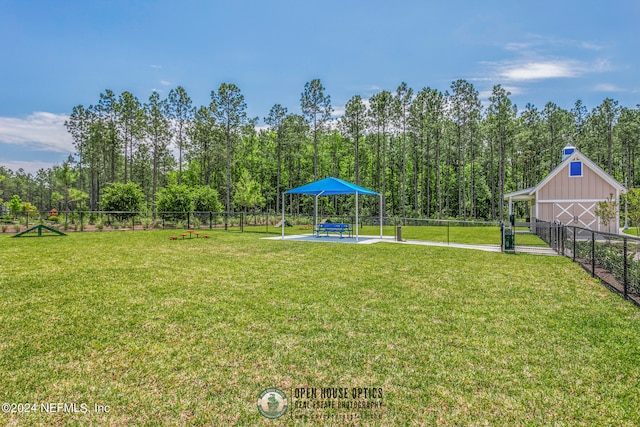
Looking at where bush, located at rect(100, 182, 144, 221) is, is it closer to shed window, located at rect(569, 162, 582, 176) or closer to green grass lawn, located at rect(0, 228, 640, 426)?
green grass lawn, located at rect(0, 228, 640, 426)

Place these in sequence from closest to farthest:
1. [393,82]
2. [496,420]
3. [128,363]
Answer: [496,420] < [128,363] < [393,82]

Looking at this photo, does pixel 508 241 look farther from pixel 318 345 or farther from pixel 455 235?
pixel 318 345

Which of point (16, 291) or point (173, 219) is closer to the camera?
point (16, 291)

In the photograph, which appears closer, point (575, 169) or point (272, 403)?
point (272, 403)

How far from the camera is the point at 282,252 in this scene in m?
10.8

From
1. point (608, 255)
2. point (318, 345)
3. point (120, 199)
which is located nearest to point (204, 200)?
point (120, 199)

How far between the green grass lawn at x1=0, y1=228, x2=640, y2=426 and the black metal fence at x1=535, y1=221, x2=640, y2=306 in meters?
0.42

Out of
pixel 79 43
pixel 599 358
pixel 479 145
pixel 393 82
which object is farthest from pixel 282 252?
pixel 479 145

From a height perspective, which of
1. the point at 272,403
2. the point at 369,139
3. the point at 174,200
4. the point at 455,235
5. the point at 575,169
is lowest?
the point at 272,403

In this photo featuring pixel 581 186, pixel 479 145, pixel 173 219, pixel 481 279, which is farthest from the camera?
pixel 479 145

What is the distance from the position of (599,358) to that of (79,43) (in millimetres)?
16756

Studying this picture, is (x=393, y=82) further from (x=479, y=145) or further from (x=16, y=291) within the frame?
(x=16, y=291)

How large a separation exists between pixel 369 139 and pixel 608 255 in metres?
35.9

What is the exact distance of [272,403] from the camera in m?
2.59
